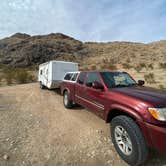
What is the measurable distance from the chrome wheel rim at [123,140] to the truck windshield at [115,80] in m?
1.19

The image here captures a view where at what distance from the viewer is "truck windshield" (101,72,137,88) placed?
13.1 ft

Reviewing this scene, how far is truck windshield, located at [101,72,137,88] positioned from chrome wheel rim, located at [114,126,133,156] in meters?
1.19

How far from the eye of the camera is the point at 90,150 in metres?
3.35

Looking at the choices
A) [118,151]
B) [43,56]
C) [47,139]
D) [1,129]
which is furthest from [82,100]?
[43,56]

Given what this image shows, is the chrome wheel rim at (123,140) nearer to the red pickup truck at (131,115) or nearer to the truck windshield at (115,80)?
the red pickup truck at (131,115)

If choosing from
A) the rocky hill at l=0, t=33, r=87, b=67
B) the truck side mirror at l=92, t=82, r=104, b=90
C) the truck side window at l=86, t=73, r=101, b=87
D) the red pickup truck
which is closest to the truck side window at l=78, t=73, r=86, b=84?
the truck side window at l=86, t=73, r=101, b=87

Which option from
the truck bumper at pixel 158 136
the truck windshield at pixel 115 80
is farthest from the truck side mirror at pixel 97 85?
the truck bumper at pixel 158 136

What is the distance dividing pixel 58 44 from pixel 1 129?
48.6 m

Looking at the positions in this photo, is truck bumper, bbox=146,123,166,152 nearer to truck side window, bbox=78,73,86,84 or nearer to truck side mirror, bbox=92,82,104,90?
truck side mirror, bbox=92,82,104,90

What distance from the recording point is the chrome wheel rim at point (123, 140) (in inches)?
113

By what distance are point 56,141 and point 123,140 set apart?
164 cm

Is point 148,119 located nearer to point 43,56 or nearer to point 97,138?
point 97,138

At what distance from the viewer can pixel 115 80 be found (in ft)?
13.9

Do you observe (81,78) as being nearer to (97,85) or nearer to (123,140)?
(97,85)
